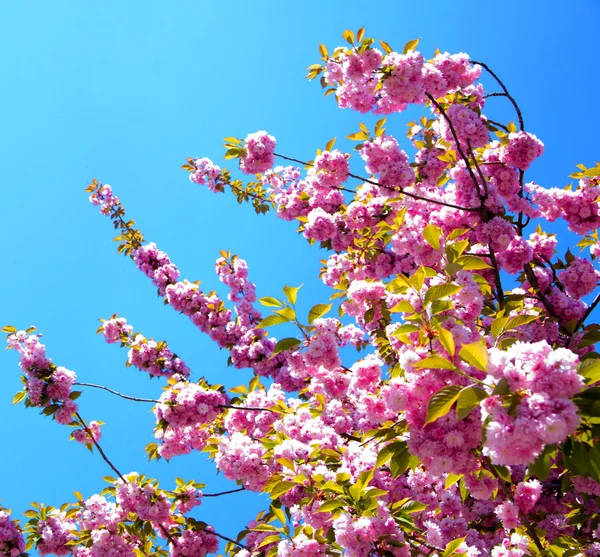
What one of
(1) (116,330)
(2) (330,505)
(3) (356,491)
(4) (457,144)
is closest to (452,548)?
(3) (356,491)

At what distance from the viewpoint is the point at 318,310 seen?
3.54 metres

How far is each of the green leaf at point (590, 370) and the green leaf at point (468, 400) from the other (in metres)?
0.38

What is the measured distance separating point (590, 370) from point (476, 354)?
416 mm

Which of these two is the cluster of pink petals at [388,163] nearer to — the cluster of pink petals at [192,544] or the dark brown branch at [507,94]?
the dark brown branch at [507,94]

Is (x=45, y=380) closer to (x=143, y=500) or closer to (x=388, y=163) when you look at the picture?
(x=143, y=500)

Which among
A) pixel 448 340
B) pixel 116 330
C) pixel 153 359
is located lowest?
pixel 448 340

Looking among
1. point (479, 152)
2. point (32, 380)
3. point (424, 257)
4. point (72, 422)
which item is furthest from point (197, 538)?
point (479, 152)

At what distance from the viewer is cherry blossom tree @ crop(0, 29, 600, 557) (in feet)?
7.27

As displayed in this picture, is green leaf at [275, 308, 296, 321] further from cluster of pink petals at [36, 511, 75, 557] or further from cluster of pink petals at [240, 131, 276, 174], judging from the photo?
cluster of pink petals at [36, 511, 75, 557]

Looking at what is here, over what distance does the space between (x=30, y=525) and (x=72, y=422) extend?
1372 millimetres

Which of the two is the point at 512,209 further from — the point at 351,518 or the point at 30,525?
the point at 30,525

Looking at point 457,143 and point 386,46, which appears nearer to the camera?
point 457,143

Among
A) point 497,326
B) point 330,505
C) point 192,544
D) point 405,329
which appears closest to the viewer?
point 497,326

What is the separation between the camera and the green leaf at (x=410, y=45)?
4.48m
